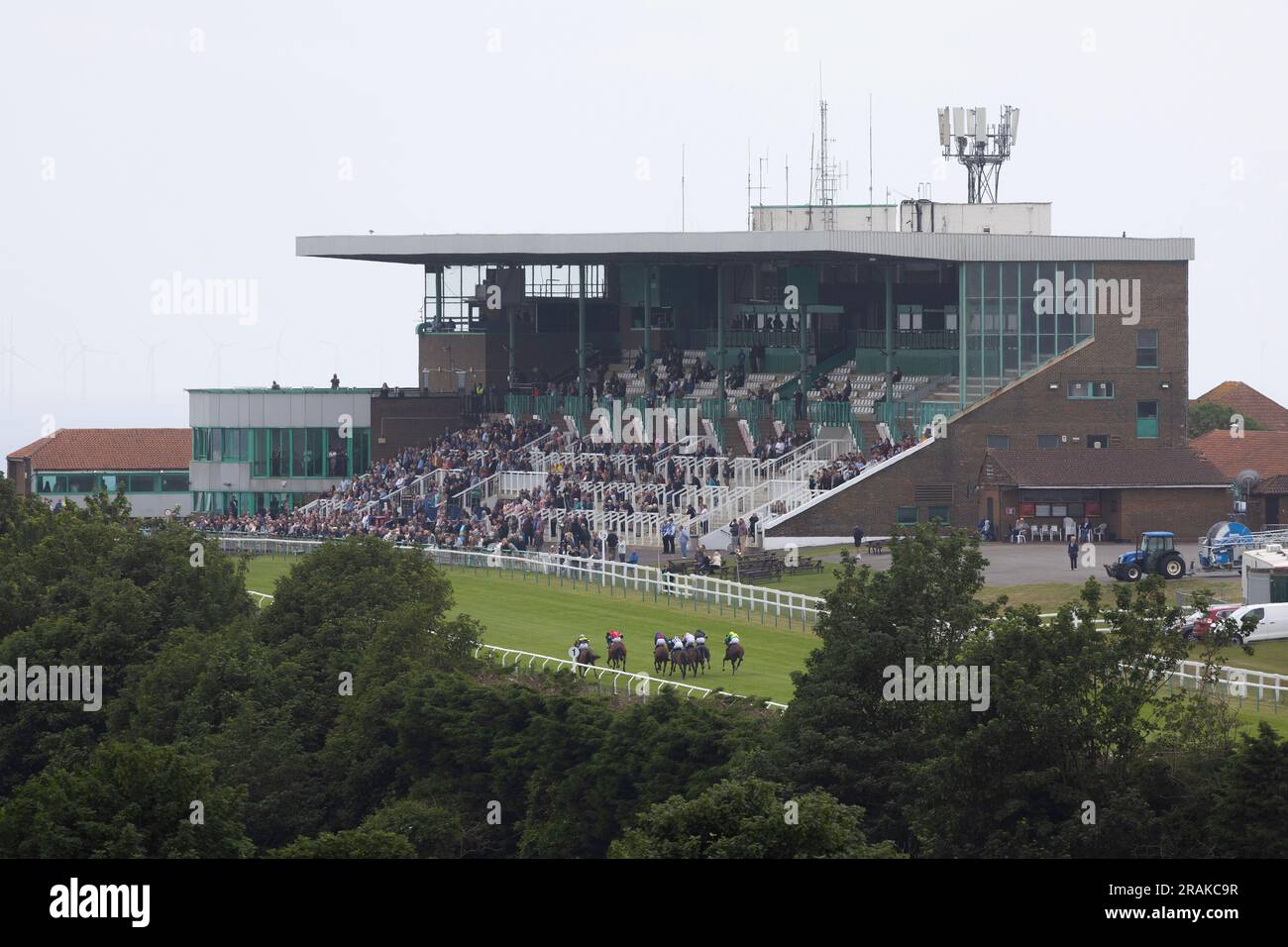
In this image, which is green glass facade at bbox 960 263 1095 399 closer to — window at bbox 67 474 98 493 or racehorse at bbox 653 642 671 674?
racehorse at bbox 653 642 671 674

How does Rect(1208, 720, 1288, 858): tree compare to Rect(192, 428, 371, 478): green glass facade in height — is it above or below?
below

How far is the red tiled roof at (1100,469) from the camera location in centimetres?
7562

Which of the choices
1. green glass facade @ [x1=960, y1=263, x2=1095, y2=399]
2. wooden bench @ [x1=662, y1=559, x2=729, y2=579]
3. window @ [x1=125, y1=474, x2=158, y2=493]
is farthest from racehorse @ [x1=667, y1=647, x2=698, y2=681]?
window @ [x1=125, y1=474, x2=158, y2=493]

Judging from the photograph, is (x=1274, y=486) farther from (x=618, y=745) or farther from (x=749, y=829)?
(x=749, y=829)

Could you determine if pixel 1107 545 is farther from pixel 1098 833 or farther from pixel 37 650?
pixel 1098 833

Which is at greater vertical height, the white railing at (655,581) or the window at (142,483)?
the window at (142,483)

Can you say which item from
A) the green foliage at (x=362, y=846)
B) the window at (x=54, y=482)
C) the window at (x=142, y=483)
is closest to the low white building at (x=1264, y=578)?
the green foliage at (x=362, y=846)

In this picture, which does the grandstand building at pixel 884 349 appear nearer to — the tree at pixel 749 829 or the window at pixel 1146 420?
the window at pixel 1146 420

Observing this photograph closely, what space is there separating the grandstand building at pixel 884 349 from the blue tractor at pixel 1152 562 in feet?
39.5

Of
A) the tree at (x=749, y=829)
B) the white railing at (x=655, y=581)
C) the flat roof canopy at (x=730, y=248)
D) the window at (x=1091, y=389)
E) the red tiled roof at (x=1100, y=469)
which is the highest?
the flat roof canopy at (x=730, y=248)

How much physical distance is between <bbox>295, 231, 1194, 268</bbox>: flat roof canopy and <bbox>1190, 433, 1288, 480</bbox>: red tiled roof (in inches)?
430

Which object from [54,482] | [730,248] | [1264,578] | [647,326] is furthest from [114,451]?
[1264,578]

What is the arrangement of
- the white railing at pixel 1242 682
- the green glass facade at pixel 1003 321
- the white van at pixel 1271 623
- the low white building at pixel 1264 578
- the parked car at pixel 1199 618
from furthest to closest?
the green glass facade at pixel 1003 321
the low white building at pixel 1264 578
the white van at pixel 1271 623
the parked car at pixel 1199 618
the white railing at pixel 1242 682

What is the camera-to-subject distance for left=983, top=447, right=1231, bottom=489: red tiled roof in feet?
248
